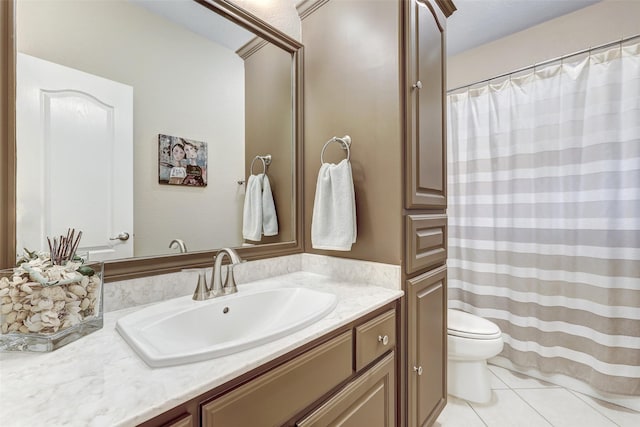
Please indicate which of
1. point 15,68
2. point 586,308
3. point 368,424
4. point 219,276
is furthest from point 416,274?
point 15,68

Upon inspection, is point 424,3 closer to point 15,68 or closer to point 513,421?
point 15,68

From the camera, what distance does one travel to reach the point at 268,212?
4.42 feet

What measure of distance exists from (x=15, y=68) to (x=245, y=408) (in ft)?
3.26

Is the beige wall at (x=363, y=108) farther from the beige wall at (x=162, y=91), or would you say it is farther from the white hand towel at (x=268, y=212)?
the beige wall at (x=162, y=91)

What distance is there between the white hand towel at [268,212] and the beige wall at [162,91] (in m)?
0.14

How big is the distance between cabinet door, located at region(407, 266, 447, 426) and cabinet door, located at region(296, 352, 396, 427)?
0.51 ft

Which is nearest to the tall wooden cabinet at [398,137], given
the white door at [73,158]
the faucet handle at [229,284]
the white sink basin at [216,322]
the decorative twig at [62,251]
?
the white sink basin at [216,322]

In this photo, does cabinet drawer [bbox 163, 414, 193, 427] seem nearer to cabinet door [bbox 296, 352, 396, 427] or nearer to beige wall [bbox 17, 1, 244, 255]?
cabinet door [bbox 296, 352, 396, 427]

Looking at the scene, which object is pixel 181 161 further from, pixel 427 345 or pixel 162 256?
pixel 427 345

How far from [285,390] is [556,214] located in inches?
79.0

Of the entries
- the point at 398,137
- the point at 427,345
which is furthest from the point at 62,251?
the point at 427,345

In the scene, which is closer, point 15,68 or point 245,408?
point 245,408

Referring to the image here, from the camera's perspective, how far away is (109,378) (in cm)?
50

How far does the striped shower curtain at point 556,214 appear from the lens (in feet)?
5.22
